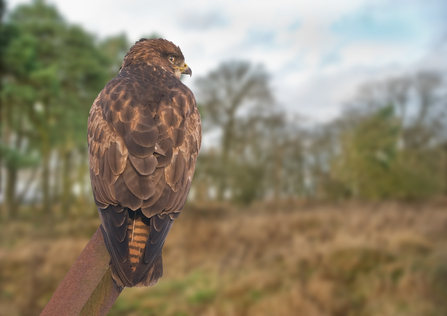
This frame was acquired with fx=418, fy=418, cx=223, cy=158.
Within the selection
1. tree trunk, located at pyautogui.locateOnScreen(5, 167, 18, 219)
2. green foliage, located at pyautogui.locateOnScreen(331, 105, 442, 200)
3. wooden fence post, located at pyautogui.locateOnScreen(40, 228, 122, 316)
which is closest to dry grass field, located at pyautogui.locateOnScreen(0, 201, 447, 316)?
green foliage, located at pyautogui.locateOnScreen(331, 105, 442, 200)

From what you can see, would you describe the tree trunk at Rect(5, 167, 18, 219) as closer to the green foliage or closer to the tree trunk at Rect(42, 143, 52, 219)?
the tree trunk at Rect(42, 143, 52, 219)

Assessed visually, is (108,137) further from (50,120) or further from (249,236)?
(50,120)

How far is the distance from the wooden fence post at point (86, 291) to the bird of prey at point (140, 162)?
0.05 metres

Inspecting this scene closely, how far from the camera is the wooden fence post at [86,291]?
1495 millimetres

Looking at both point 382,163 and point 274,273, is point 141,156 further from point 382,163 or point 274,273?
point 382,163

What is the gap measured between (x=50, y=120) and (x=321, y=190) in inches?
907

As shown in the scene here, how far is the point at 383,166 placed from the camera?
30.9 metres

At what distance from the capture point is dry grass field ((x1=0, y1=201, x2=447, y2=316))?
1361 centimetres

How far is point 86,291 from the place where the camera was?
Result: 1531 millimetres

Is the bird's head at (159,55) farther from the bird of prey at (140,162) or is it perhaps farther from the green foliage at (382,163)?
the green foliage at (382,163)

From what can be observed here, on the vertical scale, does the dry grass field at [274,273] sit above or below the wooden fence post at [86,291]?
below

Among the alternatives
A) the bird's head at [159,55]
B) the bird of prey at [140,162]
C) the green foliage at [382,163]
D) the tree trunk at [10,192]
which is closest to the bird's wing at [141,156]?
the bird of prey at [140,162]

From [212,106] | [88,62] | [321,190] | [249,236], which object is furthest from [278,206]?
[88,62]

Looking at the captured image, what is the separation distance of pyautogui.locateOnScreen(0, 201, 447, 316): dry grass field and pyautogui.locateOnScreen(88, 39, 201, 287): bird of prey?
468 inches
